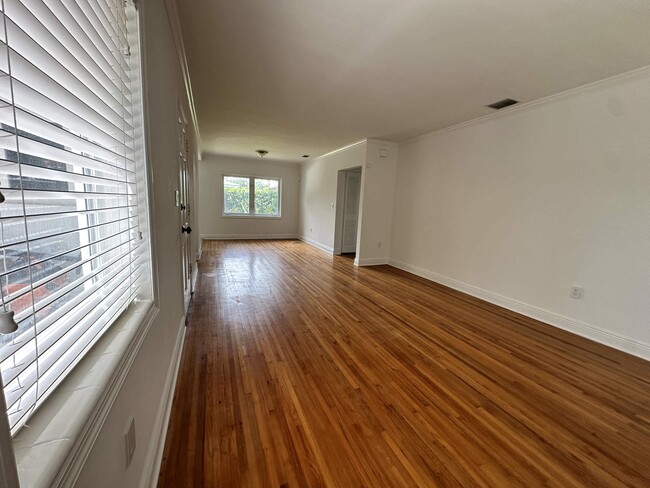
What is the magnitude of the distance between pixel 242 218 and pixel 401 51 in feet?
21.7

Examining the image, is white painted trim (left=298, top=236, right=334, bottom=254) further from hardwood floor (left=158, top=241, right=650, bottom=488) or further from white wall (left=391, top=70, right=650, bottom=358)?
hardwood floor (left=158, top=241, right=650, bottom=488)

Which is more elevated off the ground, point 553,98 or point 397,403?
point 553,98

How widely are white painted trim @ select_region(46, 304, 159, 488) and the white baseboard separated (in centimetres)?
375

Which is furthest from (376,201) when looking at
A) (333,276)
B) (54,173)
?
(54,173)

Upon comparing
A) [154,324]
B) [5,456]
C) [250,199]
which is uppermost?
[250,199]

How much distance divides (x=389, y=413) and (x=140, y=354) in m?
1.35

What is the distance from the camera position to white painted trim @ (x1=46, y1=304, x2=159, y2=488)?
507mm

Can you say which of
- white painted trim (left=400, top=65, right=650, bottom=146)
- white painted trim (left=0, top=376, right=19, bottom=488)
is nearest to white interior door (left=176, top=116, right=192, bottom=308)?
white painted trim (left=0, top=376, right=19, bottom=488)

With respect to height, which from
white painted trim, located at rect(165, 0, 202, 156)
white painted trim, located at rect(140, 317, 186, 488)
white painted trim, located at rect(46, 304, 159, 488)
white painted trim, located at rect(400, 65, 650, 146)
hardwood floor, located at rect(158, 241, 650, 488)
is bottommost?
hardwood floor, located at rect(158, 241, 650, 488)

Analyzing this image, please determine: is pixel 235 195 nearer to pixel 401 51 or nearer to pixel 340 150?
pixel 340 150

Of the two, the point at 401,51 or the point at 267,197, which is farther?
the point at 267,197

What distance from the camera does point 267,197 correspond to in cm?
838

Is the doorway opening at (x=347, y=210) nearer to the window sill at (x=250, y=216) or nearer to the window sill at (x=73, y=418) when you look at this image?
the window sill at (x=250, y=216)

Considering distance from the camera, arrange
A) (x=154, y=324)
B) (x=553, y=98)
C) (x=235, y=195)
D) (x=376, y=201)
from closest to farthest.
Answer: (x=154, y=324), (x=553, y=98), (x=376, y=201), (x=235, y=195)
